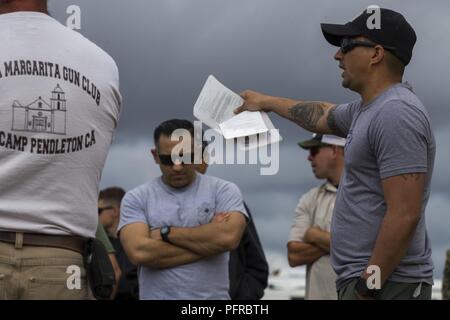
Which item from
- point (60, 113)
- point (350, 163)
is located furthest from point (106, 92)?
point (350, 163)

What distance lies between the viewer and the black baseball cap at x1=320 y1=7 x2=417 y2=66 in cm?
546

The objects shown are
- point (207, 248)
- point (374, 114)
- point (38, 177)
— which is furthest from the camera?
point (207, 248)

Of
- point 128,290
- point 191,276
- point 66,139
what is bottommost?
point 128,290

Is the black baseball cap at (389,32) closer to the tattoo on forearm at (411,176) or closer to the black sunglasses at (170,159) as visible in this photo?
the tattoo on forearm at (411,176)

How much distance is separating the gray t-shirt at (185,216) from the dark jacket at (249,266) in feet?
3.30

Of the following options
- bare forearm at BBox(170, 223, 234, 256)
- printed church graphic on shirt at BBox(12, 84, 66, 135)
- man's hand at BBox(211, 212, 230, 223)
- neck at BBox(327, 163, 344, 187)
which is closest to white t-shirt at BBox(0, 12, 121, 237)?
printed church graphic on shirt at BBox(12, 84, 66, 135)

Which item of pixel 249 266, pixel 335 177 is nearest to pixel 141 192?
pixel 249 266

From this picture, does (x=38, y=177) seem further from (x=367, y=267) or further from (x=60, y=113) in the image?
(x=367, y=267)

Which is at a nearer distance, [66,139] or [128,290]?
[66,139]

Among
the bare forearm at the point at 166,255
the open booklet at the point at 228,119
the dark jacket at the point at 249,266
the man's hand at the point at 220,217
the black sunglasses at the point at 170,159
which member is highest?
the open booklet at the point at 228,119

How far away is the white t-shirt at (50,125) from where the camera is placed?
456cm

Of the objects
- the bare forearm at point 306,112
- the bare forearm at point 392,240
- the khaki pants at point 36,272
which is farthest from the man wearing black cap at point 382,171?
the khaki pants at point 36,272

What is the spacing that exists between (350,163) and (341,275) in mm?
591
